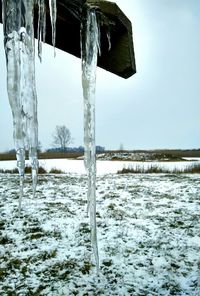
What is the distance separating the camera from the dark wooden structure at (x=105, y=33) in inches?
62.1

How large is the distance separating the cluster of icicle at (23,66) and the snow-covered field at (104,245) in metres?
3.44

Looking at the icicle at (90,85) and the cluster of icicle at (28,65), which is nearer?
the cluster of icicle at (28,65)

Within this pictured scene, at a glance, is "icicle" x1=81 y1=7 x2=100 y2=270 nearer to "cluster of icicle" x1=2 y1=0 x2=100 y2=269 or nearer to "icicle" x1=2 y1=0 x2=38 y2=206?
"cluster of icicle" x1=2 y1=0 x2=100 y2=269

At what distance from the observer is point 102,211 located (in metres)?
7.70

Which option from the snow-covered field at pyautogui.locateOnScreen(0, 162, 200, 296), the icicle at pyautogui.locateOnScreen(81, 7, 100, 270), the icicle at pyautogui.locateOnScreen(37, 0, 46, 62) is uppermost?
the icicle at pyautogui.locateOnScreen(37, 0, 46, 62)

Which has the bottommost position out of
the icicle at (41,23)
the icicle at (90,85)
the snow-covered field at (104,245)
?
the snow-covered field at (104,245)

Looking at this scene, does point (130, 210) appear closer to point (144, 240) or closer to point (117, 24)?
point (144, 240)

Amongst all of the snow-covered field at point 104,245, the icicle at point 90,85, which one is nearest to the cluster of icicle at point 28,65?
the icicle at point 90,85

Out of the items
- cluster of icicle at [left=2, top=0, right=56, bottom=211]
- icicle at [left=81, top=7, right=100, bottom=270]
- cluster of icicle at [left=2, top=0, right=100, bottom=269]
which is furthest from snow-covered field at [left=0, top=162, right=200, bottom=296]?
cluster of icicle at [left=2, top=0, right=56, bottom=211]

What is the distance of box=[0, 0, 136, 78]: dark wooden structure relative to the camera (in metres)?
1.58

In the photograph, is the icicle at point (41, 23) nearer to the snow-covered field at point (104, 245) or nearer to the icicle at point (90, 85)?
the icicle at point (90, 85)

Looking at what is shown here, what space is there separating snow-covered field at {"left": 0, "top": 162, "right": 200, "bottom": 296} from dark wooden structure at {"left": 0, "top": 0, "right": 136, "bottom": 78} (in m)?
3.76

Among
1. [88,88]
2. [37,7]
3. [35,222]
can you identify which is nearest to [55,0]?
[37,7]

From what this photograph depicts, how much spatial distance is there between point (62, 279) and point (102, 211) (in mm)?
3086
